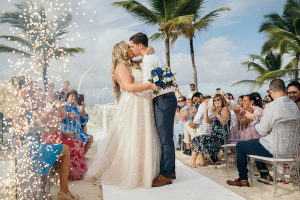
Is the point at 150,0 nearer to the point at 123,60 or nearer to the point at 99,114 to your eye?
the point at 99,114

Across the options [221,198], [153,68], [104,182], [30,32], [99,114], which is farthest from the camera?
[99,114]

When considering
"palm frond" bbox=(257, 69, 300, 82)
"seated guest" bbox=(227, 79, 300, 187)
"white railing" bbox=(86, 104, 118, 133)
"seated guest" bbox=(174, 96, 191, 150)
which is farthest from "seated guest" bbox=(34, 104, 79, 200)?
"palm frond" bbox=(257, 69, 300, 82)

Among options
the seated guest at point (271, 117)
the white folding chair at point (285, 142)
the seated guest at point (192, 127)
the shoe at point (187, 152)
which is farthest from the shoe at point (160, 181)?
the shoe at point (187, 152)

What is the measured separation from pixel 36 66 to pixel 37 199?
167 centimetres

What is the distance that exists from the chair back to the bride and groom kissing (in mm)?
1417

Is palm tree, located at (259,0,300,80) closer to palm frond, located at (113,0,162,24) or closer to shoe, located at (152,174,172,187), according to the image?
palm frond, located at (113,0,162,24)

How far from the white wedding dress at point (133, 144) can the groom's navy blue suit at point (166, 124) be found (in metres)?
0.12

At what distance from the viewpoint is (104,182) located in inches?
204

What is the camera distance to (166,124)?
4930 millimetres

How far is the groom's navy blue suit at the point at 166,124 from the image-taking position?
4902 millimetres

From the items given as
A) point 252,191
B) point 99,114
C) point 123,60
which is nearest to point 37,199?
point 123,60

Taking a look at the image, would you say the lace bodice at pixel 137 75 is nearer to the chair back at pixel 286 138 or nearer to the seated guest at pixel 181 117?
the chair back at pixel 286 138

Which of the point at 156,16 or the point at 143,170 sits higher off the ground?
the point at 156,16

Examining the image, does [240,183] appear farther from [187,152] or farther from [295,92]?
[187,152]
